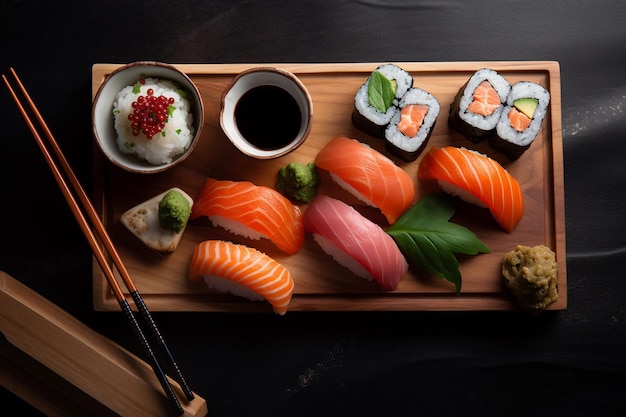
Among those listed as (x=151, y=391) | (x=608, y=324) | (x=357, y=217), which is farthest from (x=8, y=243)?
(x=608, y=324)

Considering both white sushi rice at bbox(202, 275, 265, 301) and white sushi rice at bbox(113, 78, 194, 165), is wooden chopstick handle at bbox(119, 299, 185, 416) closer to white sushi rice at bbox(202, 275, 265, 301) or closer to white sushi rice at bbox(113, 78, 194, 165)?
white sushi rice at bbox(202, 275, 265, 301)

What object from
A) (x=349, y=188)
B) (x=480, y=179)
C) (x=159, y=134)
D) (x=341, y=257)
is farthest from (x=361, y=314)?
(x=159, y=134)

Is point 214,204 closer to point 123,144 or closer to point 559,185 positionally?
point 123,144

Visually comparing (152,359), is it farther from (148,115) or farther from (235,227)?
(148,115)

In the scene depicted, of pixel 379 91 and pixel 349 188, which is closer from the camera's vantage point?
pixel 379 91

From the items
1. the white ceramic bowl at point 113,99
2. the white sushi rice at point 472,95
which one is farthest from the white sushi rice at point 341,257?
the white sushi rice at point 472,95

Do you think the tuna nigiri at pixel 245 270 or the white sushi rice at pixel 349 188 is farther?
the white sushi rice at pixel 349 188

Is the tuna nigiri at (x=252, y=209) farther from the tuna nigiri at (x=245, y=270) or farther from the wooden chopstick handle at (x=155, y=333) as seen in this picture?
the wooden chopstick handle at (x=155, y=333)
